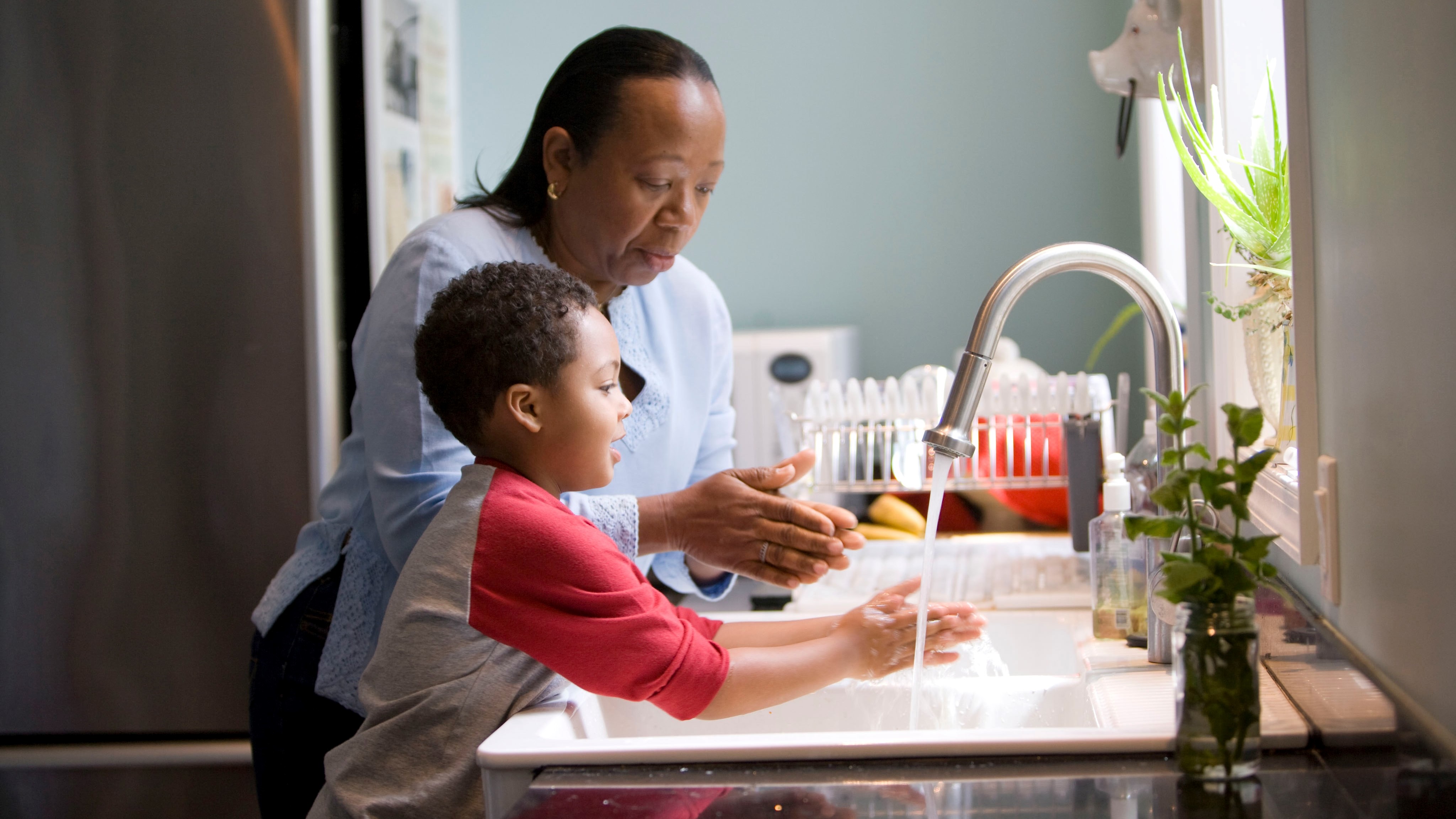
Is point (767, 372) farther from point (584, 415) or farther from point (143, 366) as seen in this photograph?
point (584, 415)

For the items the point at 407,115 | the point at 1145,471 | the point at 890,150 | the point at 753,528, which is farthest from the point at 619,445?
the point at 890,150

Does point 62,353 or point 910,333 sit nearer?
point 62,353

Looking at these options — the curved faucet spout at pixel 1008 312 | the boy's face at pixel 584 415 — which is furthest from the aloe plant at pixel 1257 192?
the boy's face at pixel 584 415

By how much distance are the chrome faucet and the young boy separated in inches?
9.8

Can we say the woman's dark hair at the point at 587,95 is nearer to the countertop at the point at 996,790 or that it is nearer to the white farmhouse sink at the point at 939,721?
the white farmhouse sink at the point at 939,721

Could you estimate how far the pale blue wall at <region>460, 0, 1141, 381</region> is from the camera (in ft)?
10.4

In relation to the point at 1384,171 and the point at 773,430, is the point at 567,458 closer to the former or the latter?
the point at 1384,171

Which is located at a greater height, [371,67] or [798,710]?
[371,67]

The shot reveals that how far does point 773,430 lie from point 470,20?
1698 mm

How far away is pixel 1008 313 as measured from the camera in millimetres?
904

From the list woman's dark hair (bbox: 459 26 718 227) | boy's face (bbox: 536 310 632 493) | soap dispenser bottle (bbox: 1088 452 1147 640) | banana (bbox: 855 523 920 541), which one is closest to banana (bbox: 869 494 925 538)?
banana (bbox: 855 523 920 541)

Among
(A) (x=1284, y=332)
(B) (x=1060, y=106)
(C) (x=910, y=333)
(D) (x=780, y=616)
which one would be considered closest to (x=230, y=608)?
(D) (x=780, y=616)

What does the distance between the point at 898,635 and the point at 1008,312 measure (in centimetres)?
30

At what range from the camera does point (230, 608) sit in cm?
186
